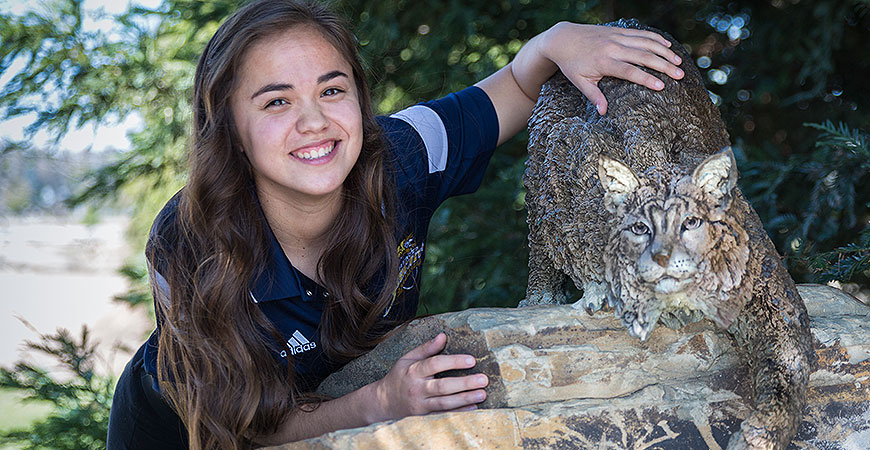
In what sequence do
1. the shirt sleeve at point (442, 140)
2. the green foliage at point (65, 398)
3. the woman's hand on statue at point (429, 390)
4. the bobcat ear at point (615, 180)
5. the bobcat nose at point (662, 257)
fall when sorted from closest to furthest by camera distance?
1. the bobcat nose at point (662, 257)
2. the bobcat ear at point (615, 180)
3. the woman's hand on statue at point (429, 390)
4. the shirt sleeve at point (442, 140)
5. the green foliage at point (65, 398)

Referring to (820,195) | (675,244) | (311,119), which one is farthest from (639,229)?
(820,195)

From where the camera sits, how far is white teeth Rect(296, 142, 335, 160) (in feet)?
6.43

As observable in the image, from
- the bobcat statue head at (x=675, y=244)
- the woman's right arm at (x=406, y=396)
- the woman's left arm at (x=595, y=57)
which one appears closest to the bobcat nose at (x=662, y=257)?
the bobcat statue head at (x=675, y=244)

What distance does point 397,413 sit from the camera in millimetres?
1721

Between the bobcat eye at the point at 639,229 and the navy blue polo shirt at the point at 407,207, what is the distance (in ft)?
2.94

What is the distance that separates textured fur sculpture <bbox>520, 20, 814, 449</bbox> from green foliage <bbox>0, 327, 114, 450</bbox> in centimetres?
265

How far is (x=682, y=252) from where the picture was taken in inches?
56.7

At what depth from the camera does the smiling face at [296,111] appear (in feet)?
6.27

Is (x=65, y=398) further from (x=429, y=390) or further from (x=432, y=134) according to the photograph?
(x=429, y=390)

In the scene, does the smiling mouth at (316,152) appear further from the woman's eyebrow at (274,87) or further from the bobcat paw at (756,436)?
the bobcat paw at (756,436)

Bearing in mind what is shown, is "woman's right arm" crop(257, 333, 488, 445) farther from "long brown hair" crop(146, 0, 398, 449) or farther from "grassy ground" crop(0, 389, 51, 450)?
"grassy ground" crop(0, 389, 51, 450)

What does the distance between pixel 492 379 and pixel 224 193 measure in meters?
0.87

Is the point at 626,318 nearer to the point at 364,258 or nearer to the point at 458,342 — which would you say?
the point at 458,342

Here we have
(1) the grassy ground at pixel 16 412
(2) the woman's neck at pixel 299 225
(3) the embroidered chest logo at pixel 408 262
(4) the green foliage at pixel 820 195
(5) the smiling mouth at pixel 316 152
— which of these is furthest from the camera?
(1) the grassy ground at pixel 16 412
